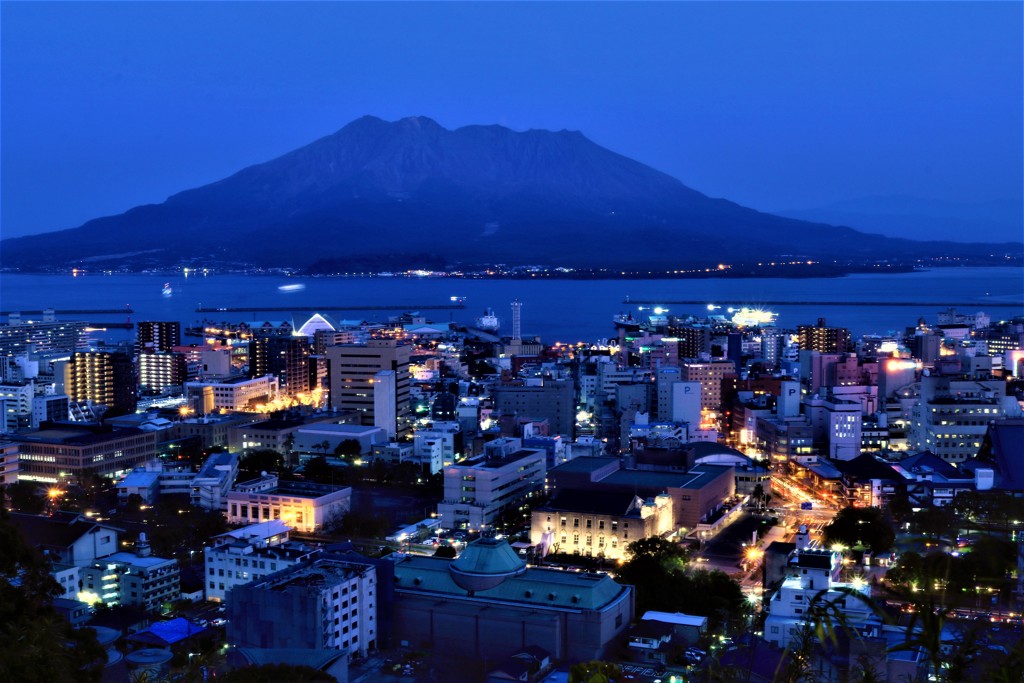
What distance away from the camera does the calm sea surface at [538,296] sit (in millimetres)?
30848

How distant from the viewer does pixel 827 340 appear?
19.3 meters

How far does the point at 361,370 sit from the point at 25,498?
4947mm

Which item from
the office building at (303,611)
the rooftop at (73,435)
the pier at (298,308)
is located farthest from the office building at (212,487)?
the pier at (298,308)

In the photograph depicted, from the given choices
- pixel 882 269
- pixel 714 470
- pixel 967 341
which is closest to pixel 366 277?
pixel 882 269

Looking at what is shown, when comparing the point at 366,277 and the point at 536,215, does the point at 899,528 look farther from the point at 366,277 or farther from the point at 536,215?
the point at 536,215

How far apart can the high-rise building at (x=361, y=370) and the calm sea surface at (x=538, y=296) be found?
12463 mm

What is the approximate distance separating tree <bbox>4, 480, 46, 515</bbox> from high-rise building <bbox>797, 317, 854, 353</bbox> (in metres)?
13.7

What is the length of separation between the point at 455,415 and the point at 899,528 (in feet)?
19.2

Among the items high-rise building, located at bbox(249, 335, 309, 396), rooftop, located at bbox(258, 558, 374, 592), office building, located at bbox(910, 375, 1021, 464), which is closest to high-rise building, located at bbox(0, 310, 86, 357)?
high-rise building, located at bbox(249, 335, 309, 396)

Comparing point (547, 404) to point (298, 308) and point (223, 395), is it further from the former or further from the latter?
point (298, 308)

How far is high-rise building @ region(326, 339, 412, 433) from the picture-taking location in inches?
503

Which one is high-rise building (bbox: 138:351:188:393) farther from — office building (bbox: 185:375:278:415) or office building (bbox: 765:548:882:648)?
office building (bbox: 765:548:882:648)

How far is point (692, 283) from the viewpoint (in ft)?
156

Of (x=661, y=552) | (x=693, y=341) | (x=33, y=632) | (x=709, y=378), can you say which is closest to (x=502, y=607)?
(x=661, y=552)
